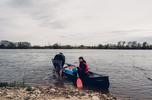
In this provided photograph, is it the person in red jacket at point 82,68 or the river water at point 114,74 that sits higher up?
the person in red jacket at point 82,68

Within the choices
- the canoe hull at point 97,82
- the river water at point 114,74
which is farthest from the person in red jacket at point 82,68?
the river water at point 114,74

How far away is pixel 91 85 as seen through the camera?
1766cm

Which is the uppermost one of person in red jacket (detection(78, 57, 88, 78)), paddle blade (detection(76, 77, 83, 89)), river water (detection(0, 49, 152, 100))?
person in red jacket (detection(78, 57, 88, 78))

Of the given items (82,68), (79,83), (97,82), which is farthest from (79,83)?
(97,82)

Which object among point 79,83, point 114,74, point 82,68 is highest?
point 82,68

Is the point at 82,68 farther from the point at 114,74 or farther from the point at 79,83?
the point at 114,74

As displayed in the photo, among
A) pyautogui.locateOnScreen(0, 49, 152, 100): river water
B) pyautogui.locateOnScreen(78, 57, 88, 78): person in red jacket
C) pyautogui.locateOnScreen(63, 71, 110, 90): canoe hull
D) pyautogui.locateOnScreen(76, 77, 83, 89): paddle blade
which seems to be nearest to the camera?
pyautogui.locateOnScreen(63, 71, 110, 90): canoe hull

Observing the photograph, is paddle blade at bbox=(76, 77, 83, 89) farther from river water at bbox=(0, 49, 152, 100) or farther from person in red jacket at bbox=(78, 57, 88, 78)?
river water at bbox=(0, 49, 152, 100)

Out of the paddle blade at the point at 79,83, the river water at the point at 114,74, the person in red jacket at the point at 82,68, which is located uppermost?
the person in red jacket at the point at 82,68

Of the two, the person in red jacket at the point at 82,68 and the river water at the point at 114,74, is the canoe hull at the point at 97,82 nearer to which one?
the person in red jacket at the point at 82,68

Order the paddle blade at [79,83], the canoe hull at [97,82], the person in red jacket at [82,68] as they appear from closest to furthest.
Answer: the canoe hull at [97,82]
the paddle blade at [79,83]
the person in red jacket at [82,68]

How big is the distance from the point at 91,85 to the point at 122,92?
2.37 metres

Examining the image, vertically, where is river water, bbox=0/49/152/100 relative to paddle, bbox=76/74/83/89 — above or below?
below

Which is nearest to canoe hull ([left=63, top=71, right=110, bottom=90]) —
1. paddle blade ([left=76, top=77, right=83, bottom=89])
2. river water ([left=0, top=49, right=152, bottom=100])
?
paddle blade ([left=76, top=77, right=83, bottom=89])
